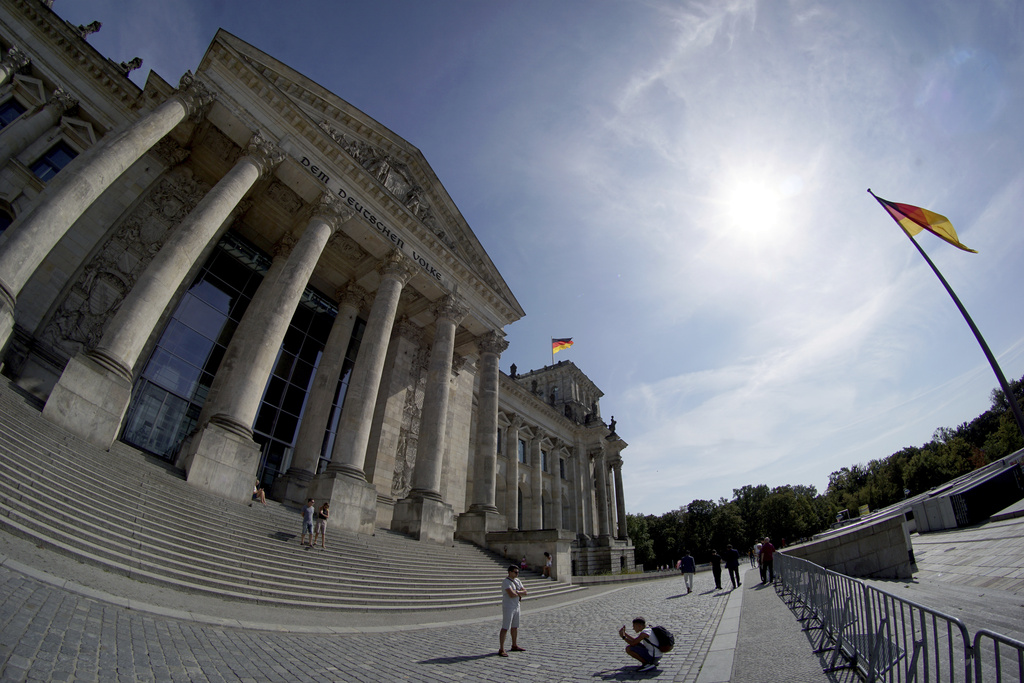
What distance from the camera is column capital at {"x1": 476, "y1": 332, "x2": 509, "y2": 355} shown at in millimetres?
24219

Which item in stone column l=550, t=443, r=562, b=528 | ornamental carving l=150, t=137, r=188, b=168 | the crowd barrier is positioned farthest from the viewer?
stone column l=550, t=443, r=562, b=528

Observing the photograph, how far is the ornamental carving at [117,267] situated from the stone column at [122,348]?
3869mm

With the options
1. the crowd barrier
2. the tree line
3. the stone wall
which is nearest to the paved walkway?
the crowd barrier

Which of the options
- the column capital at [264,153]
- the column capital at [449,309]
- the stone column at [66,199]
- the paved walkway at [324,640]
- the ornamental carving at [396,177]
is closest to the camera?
the paved walkway at [324,640]

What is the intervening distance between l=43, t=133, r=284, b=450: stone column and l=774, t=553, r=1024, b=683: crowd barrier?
46.7 feet

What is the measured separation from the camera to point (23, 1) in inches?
595

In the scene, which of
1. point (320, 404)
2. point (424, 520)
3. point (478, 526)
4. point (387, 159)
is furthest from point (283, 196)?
point (478, 526)

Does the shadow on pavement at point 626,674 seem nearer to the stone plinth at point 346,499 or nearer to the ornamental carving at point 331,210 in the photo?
the stone plinth at point 346,499

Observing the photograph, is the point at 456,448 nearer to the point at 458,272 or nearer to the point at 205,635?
the point at 458,272

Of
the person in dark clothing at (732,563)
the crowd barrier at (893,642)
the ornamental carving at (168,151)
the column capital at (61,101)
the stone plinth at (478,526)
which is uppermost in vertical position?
the column capital at (61,101)

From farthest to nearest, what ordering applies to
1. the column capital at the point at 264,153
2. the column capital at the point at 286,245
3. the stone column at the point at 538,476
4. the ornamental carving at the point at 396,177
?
the stone column at the point at 538,476 < the ornamental carving at the point at 396,177 < the column capital at the point at 286,245 < the column capital at the point at 264,153

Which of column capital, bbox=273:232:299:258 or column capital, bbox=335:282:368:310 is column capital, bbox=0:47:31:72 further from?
column capital, bbox=335:282:368:310

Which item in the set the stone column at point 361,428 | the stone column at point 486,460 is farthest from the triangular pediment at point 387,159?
the stone column at point 361,428

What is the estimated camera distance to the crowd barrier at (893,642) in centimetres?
257
